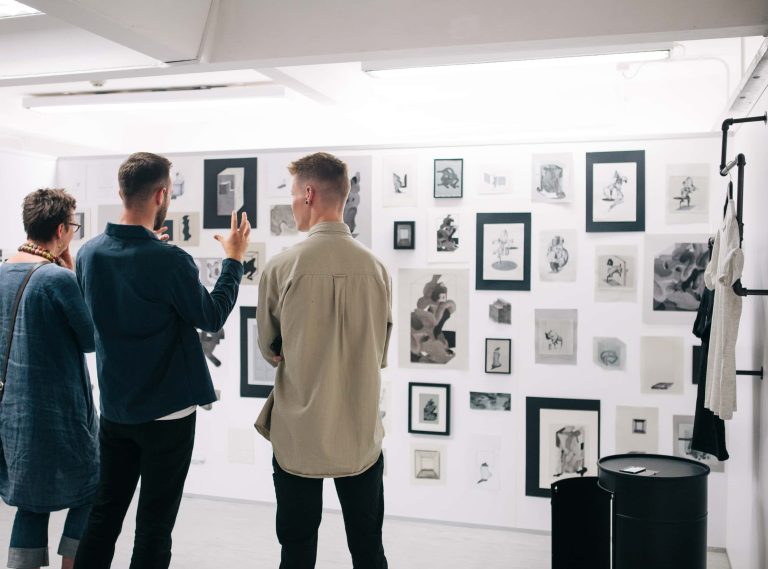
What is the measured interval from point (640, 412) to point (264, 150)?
258 cm

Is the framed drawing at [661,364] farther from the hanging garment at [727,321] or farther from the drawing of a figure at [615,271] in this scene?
the hanging garment at [727,321]

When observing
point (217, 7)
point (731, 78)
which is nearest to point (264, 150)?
point (217, 7)

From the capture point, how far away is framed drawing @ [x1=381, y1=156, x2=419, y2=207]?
13.5 feet

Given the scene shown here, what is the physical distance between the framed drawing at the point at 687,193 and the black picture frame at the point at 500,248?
72 centimetres

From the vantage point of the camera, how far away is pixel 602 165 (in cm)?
384

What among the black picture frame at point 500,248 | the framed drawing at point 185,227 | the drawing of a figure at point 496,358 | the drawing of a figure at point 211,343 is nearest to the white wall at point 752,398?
the black picture frame at point 500,248

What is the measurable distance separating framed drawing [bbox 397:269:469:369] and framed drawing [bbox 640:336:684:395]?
0.93 metres

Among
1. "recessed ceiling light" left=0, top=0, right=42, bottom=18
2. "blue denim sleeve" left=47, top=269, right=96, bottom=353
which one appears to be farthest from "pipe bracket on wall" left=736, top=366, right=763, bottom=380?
"recessed ceiling light" left=0, top=0, right=42, bottom=18

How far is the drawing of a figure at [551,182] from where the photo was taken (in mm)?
3910

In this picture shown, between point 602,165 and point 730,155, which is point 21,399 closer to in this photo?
point 602,165

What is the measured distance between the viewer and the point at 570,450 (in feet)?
12.8

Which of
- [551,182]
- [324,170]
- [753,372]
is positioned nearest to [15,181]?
[324,170]

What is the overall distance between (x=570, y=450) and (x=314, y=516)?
6.21ft

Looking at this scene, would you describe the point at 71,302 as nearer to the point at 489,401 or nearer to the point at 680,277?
the point at 489,401
